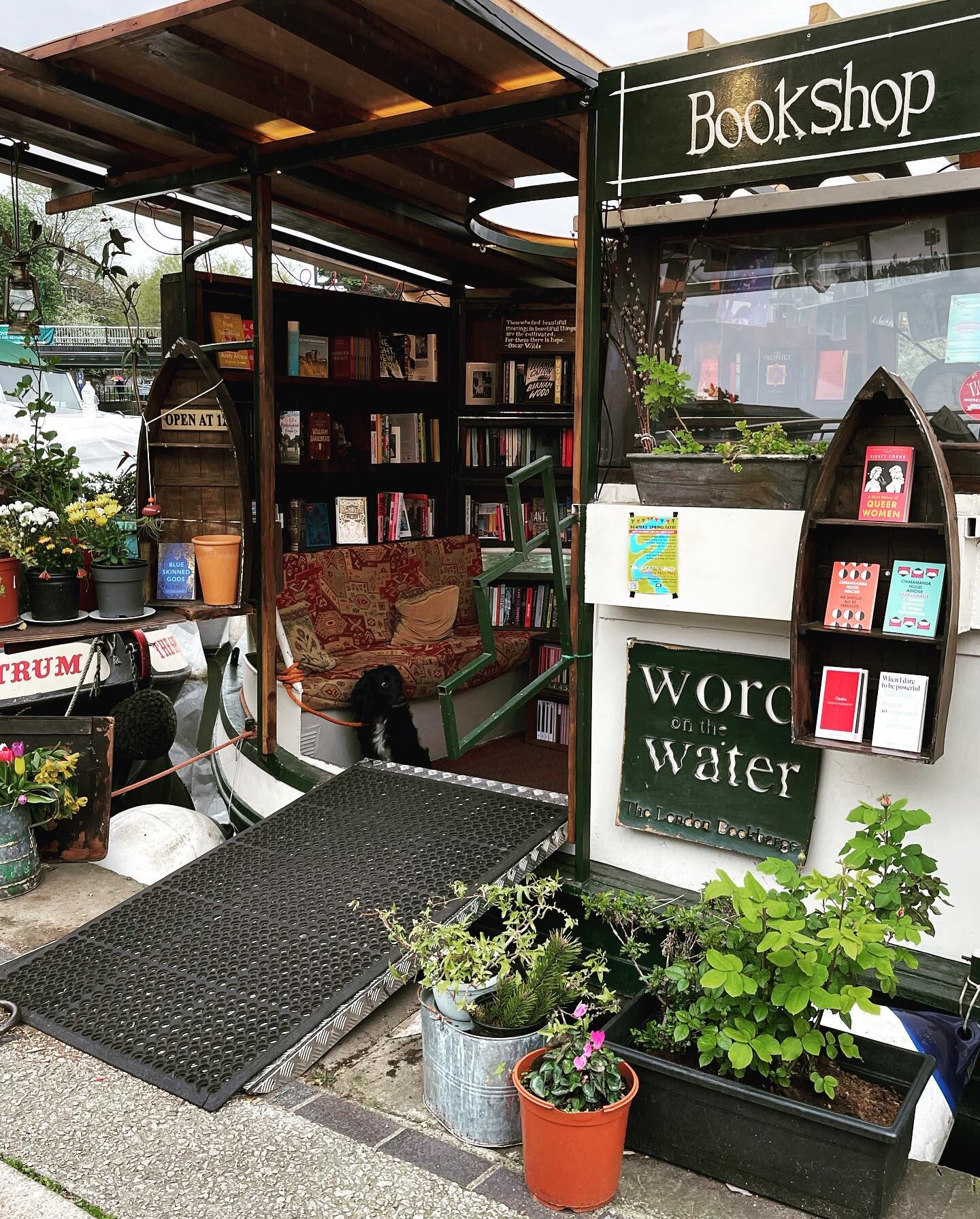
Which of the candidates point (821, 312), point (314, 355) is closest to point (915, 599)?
point (821, 312)

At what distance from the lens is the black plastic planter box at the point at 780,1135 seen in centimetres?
238

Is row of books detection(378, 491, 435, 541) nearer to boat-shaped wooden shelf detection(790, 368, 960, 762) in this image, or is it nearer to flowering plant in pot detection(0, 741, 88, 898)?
flowering plant in pot detection(0, 741, 88, 898)

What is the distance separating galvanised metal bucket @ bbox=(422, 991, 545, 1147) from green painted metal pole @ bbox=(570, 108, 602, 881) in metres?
1.24

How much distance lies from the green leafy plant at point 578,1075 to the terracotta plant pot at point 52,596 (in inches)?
110

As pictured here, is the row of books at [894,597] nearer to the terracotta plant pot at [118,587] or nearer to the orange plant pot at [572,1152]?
the orange plant pot at [572,1152]

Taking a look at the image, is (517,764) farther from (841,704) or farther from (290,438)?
(841,704)

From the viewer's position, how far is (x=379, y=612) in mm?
6516

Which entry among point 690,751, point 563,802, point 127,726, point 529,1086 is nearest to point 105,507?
point 127,726

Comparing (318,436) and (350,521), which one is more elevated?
(318,436)

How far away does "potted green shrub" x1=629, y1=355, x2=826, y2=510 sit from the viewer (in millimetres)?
3229

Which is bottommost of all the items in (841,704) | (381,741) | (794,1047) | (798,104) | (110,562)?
(381,741)

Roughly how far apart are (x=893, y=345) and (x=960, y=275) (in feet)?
0.86

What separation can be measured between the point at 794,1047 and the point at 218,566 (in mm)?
3176

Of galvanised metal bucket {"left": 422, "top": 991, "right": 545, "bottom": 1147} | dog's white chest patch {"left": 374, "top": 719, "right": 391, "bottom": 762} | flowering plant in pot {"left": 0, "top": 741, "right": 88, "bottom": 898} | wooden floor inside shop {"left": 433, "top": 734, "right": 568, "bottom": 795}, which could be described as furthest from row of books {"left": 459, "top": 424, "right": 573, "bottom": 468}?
galvanised metal bucket {"left": 422, "top": 991, "right": 545, "bottom": 1147}
